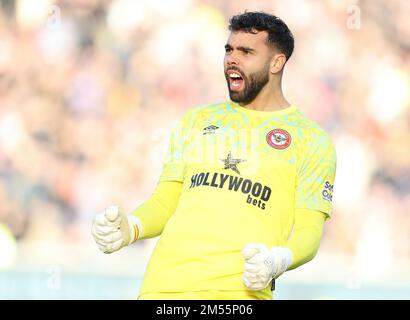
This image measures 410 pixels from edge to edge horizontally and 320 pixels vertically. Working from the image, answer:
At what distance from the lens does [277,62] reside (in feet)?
9.19

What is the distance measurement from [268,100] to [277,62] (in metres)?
0.12

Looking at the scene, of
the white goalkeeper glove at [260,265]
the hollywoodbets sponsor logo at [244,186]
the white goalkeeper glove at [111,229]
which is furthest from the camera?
the hollywoodbets sponsor logo at [244,186]

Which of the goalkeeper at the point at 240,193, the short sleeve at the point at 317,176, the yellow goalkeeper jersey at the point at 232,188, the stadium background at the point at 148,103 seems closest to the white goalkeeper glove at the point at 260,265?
the goalkeeper at the point at 240,193

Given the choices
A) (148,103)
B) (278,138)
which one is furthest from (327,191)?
(148,103)

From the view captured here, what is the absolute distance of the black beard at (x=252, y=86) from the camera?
8.95ft

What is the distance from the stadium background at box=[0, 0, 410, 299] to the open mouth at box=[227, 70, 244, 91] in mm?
4794

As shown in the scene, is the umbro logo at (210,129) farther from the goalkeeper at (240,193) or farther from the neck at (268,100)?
the neck at (268,100)

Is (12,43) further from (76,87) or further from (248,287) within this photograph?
(248,287)

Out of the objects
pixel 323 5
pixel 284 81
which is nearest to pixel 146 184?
pixel 284 81

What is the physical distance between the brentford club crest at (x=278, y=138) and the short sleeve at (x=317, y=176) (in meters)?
0.07

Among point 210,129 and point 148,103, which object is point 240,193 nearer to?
point 210,129

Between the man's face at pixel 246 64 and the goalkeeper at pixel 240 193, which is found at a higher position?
the man's face at pixel 246 64
